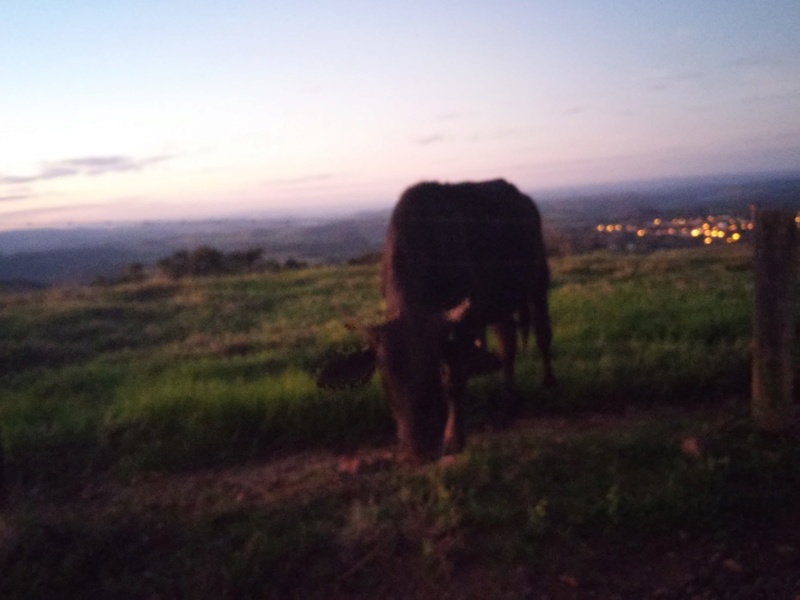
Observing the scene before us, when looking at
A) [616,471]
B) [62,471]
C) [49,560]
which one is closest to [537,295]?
[616,471]

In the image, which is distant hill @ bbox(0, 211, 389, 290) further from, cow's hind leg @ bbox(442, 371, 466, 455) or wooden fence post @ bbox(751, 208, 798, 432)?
wooden fence post @ bbox(751, 208, 798, 432)

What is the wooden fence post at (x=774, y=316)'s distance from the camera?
17.5ft

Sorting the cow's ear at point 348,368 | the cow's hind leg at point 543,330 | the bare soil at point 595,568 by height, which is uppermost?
the cow's ear at point 348,368

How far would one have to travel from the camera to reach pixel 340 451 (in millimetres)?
6785

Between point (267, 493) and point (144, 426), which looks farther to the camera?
point (144, 426)

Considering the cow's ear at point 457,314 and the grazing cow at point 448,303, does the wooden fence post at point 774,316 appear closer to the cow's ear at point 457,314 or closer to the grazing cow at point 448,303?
the grazing cow at point 448,303

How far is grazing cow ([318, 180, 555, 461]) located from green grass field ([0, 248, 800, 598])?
410mm

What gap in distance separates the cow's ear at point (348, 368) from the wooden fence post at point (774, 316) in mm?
2789

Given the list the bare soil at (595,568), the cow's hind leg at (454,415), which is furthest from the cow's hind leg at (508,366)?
the bare soil at (595,568)

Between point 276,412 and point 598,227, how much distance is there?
704cm

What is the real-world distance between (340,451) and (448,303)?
5.25ft

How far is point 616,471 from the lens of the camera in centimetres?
521

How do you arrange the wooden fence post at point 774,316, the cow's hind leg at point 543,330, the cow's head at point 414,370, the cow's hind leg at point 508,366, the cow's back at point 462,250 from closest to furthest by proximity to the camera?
1. the wooden fence post at point 774,316
2. the cow's head at point 414,370
3. the cow's back at point 462,250
4. the cow's hind leg at point 508,366
5. the cow's hind leg at point 543,330

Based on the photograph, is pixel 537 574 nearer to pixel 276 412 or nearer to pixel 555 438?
pixel 555 438
